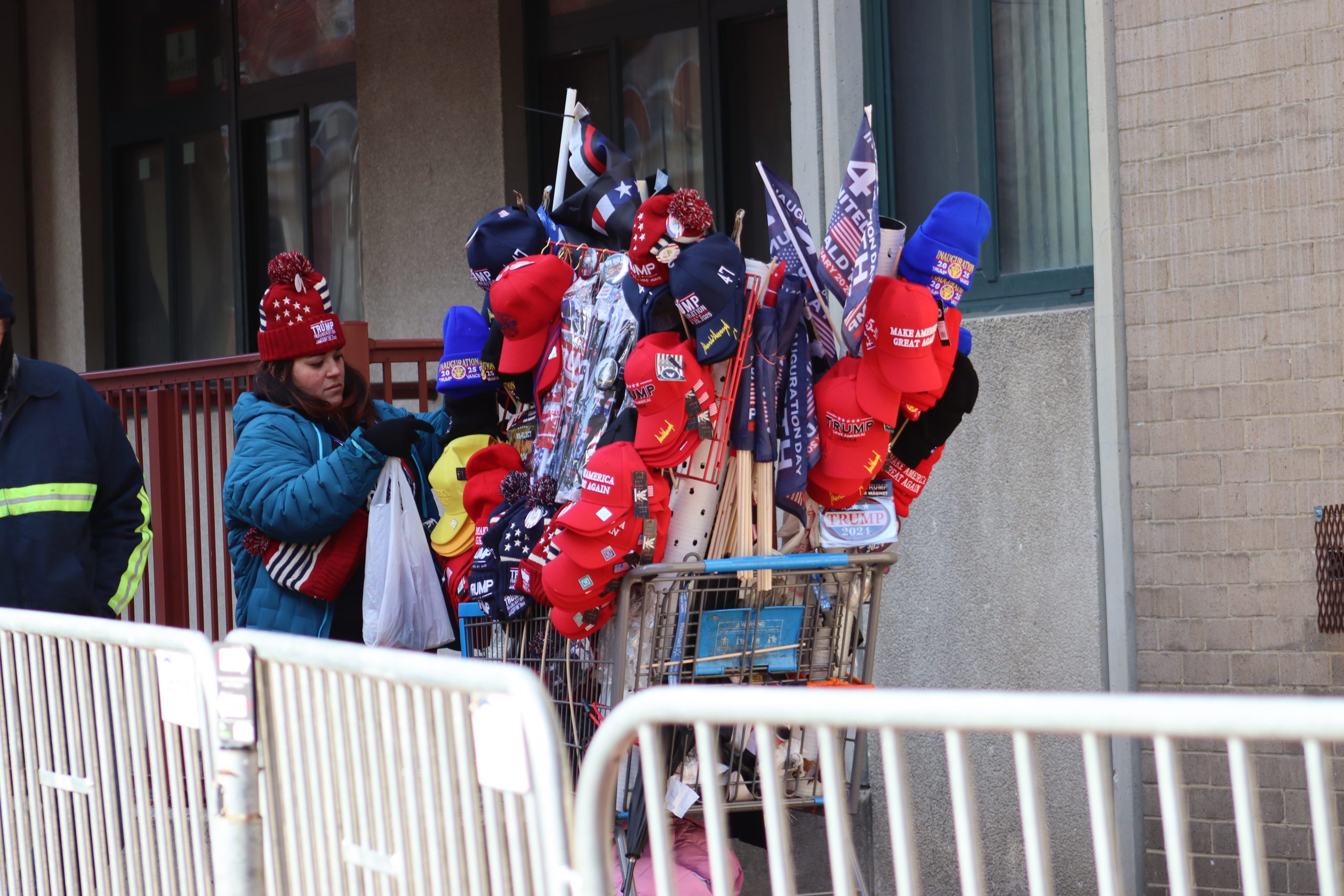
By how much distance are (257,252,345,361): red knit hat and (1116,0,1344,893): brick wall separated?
2624mm

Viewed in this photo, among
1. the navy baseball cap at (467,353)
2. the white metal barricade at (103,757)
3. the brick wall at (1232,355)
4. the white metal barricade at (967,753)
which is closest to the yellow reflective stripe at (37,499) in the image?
the white metal barricade at (103,757)

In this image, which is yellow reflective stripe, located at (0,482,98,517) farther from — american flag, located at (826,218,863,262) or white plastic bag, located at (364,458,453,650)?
american flag, located at (826,218,863,262)

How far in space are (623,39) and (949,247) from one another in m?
4.61

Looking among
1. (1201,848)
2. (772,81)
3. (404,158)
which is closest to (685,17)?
(772,81)

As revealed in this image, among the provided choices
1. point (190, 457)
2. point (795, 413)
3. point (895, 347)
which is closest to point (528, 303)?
point (795, 413)

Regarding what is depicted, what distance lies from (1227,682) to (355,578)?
9.20ft

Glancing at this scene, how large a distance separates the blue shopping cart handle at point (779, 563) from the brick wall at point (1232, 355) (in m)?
1.84

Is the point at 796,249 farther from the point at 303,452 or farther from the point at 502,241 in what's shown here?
the point at 303,452

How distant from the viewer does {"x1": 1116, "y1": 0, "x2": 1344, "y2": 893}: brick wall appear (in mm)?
4691

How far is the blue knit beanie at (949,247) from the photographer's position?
370cm

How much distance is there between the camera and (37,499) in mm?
4262

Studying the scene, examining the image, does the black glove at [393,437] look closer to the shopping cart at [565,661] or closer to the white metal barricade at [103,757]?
the shopping cart at [565,661]

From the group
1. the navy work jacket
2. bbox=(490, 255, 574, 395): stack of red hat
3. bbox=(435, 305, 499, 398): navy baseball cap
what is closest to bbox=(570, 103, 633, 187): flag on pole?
bbox=(490, 255, 574, 395): stack of red hat

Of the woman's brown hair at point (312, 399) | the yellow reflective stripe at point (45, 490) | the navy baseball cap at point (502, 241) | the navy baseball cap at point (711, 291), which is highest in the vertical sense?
the navy baseball cap at point (502, 241)
